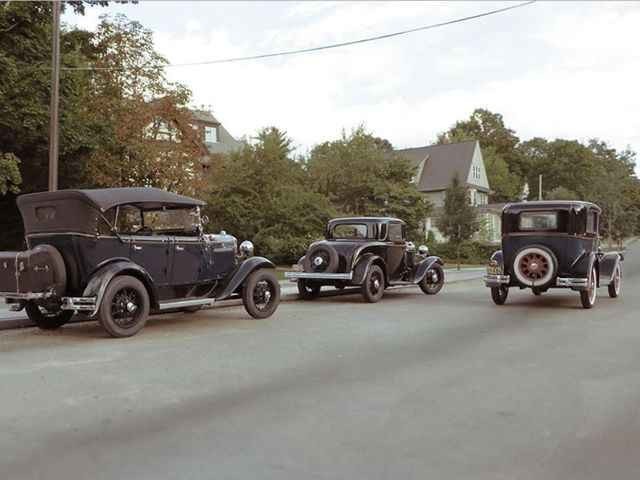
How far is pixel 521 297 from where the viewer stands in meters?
14.6

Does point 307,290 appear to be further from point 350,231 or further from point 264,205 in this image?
point 264,205

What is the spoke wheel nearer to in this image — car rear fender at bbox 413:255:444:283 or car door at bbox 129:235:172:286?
car rear fender at bbox 413:255:444:283

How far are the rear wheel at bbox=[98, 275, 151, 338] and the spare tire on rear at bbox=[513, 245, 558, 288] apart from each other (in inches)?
286

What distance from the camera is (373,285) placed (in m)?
13.7

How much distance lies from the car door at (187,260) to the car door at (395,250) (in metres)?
5.27

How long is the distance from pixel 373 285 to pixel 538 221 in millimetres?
3641

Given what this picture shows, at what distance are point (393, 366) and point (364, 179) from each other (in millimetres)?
27123

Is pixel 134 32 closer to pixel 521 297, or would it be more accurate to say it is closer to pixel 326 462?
pixel 521 297

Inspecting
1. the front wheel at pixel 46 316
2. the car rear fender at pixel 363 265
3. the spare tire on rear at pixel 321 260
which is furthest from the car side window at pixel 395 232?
the front wheel at pixel 46 316

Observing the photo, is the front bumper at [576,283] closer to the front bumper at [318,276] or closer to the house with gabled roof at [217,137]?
the front bumper at [318,276]

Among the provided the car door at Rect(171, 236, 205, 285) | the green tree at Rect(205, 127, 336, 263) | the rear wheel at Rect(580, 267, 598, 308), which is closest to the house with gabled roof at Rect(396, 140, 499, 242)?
the green tree at Rect(205, 127, 336, 263)

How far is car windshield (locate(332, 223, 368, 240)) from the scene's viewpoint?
1437 centimetres

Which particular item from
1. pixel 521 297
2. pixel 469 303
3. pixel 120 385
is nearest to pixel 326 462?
pixel 120 385

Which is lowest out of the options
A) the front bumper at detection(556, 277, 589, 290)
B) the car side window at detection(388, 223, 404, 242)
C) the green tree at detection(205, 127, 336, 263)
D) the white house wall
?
the front bumper at detection(556, 277, 589, 290)
